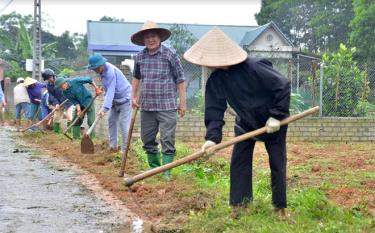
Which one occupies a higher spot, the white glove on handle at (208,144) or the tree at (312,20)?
the tree at (312,20)

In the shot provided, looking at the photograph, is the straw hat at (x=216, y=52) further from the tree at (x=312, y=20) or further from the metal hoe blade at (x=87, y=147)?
the tree at (x=312, y=20)

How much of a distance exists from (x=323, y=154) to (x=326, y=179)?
3.23 m

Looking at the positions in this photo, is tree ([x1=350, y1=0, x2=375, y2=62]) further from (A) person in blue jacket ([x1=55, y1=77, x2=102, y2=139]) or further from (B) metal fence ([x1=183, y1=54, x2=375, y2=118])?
(A) person in blue jacket ([x1=55, y1=77, x2=102, y2=139])

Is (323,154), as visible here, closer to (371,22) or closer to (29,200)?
(29,200)

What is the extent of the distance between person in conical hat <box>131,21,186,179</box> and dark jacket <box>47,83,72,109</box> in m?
6.00

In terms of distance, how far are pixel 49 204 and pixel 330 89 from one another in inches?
352

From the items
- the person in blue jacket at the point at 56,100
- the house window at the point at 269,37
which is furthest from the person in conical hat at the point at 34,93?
the house window at the point at 269,37

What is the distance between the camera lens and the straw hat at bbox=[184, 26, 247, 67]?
4617 millimetres

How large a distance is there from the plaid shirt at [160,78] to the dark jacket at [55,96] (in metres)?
6.04

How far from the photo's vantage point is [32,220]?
5.02 m

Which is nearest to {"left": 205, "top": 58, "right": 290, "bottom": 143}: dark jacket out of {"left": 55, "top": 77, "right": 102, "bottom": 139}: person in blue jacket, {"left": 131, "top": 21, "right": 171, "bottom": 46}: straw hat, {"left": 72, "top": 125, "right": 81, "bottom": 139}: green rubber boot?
{"left": 131, "top": 21, "right": 171, "bottom": 46}: straw hat

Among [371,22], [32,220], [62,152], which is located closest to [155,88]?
[32,220]

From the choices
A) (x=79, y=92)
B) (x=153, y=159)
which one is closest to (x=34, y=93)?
(x=79, y=92)

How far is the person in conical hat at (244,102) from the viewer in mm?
4527
